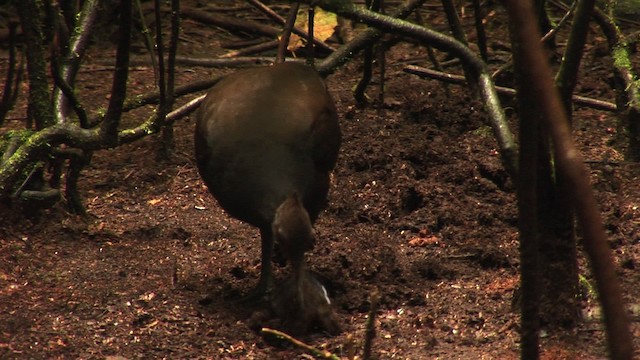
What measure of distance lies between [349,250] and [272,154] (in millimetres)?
748

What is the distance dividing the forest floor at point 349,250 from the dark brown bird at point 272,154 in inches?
13.0

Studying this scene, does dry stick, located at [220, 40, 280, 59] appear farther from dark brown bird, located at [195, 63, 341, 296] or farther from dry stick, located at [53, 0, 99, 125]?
dark brown bird, located at [195, 63, 341, 296]

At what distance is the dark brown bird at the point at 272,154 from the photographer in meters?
3.02

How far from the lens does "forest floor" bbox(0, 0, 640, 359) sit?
123 inches

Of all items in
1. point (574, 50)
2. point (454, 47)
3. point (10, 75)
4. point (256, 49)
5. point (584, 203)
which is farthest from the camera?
point (256, 49)

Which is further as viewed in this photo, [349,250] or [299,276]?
[349,250]

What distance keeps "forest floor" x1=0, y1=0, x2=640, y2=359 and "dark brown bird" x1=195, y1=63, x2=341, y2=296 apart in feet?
1.09

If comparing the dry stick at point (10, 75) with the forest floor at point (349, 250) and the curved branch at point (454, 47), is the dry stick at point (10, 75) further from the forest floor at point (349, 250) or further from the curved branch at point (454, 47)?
the curved branch at point (454, 47)

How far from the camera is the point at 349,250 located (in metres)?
3.68

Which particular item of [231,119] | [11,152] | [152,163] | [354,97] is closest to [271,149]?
[231,119]

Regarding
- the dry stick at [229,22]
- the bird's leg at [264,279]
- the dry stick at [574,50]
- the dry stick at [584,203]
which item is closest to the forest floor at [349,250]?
the bird's leg at [264,279]

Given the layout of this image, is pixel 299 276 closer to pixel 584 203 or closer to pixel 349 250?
pixel 349 250

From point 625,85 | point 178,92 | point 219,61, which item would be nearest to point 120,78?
point 178,92

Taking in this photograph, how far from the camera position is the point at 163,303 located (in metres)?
3.34
